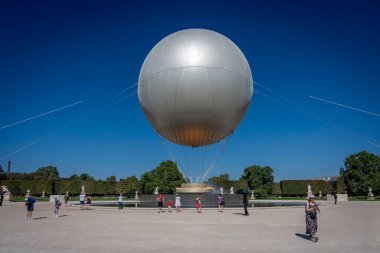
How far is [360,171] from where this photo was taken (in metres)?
62.2

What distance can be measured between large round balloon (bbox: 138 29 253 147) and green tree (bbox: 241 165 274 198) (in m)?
48.0

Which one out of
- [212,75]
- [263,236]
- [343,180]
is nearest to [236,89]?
[212,75]

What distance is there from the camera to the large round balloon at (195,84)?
27.5 metres

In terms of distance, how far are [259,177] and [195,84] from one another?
55.6 m

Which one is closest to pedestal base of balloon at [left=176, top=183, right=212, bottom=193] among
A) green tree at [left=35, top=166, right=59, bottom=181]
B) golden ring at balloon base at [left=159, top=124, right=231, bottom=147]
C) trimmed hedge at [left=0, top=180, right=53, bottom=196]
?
golden ring at balloon base at [left=159, top=124, right=231, bottom=147]

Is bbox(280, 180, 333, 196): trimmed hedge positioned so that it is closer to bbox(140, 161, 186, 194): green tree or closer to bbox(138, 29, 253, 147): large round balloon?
bbox(140, 161, 186, 194): green tree

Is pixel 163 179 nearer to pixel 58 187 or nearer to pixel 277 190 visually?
pixel 58 187

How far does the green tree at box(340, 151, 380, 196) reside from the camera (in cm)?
6006

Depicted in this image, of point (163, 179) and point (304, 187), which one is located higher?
point (163, 179)

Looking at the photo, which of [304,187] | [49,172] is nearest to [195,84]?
[304,187]

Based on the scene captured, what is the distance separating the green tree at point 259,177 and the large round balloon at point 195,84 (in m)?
48.0

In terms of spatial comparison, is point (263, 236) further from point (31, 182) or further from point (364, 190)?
point (31, 182)

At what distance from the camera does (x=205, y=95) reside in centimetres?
2767

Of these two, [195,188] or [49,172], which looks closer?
[195,188]
